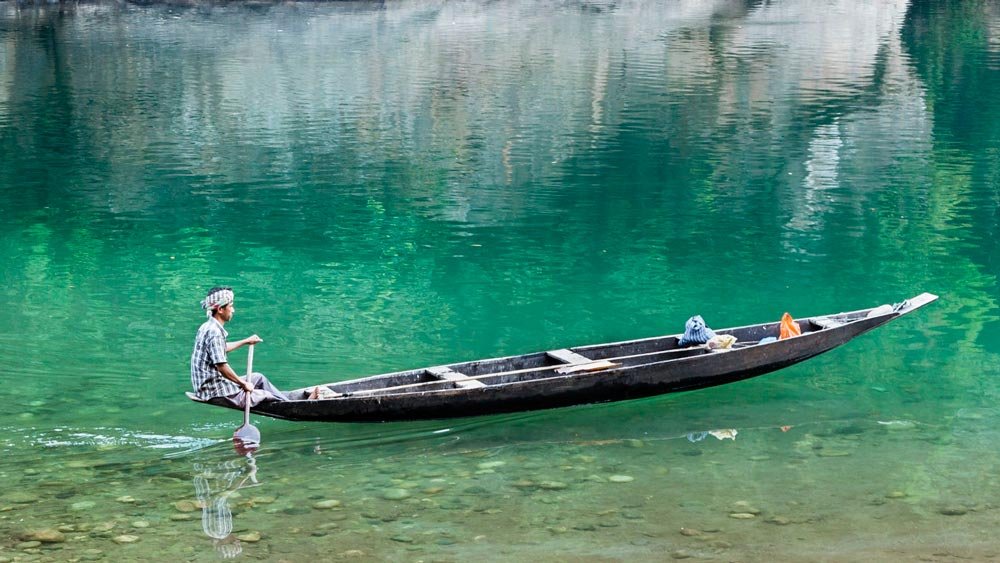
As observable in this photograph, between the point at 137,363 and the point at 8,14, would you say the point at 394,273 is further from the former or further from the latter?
the point at 8,14

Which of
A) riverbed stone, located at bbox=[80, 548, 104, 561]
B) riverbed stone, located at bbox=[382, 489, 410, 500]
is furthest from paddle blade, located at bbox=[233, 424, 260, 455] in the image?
riverbed stone, located at bbox=[80, 548, 104, 561]

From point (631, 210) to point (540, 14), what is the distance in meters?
55.6

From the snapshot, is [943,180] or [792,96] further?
[792,96]

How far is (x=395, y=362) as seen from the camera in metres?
18.5

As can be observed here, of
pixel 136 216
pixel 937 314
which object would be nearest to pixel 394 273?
pixel 136 216

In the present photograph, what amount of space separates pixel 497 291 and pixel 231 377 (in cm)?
945

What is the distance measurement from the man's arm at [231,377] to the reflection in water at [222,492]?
0.91 metres

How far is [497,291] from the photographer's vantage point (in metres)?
22.8

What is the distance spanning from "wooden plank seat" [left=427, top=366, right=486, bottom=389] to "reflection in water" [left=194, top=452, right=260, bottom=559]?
111 inches

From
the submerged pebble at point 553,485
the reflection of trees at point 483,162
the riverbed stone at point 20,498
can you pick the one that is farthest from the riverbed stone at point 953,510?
the riverbed stone at point 20,498

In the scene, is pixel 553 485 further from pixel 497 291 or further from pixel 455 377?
pixel 497 291

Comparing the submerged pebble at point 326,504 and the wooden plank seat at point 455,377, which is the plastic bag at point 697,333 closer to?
the wooden plank seat at point 455,377

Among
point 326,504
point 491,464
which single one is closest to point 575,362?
point 491,464

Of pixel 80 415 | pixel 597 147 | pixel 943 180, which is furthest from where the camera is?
pixel 597 147
